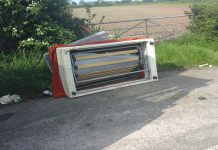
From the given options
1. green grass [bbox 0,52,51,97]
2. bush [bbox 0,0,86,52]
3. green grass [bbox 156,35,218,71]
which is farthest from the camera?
green grass [bbox 156,35,218,71]

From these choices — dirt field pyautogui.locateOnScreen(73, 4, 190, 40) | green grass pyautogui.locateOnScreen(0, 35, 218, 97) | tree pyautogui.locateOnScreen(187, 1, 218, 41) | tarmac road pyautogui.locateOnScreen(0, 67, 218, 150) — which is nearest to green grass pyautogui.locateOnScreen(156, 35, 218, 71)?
green grass pyautogui.locateOnScreen(0, 35, 218, 97)

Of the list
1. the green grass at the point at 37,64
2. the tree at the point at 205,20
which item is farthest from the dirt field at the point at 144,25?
the green grass at the point at 37,64

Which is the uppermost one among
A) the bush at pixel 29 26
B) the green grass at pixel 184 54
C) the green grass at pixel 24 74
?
the bush at pixel 29 26

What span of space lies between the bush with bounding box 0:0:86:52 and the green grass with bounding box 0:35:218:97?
46 cm

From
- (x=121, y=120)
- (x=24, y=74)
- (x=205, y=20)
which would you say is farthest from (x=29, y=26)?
(x=205, y=20)

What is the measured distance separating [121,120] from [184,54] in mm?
5575

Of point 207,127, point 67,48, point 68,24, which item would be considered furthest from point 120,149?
point 68,24

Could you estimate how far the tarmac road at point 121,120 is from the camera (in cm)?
433

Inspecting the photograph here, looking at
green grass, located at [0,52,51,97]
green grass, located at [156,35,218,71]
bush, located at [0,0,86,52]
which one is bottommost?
green grass, located at [156,35,218,71]

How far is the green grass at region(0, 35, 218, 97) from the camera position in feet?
22.3

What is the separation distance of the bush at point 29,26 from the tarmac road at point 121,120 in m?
2.29

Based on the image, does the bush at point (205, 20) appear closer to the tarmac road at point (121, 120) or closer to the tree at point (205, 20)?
the tree at point (205, 20)

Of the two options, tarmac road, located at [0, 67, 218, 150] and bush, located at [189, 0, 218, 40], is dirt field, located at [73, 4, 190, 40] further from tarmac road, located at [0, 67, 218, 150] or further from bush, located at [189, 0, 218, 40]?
tarmac road, located at [0, 67, 218, 150]

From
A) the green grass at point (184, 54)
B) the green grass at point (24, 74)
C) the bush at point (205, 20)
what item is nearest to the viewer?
the green grass at point (24, 74)
